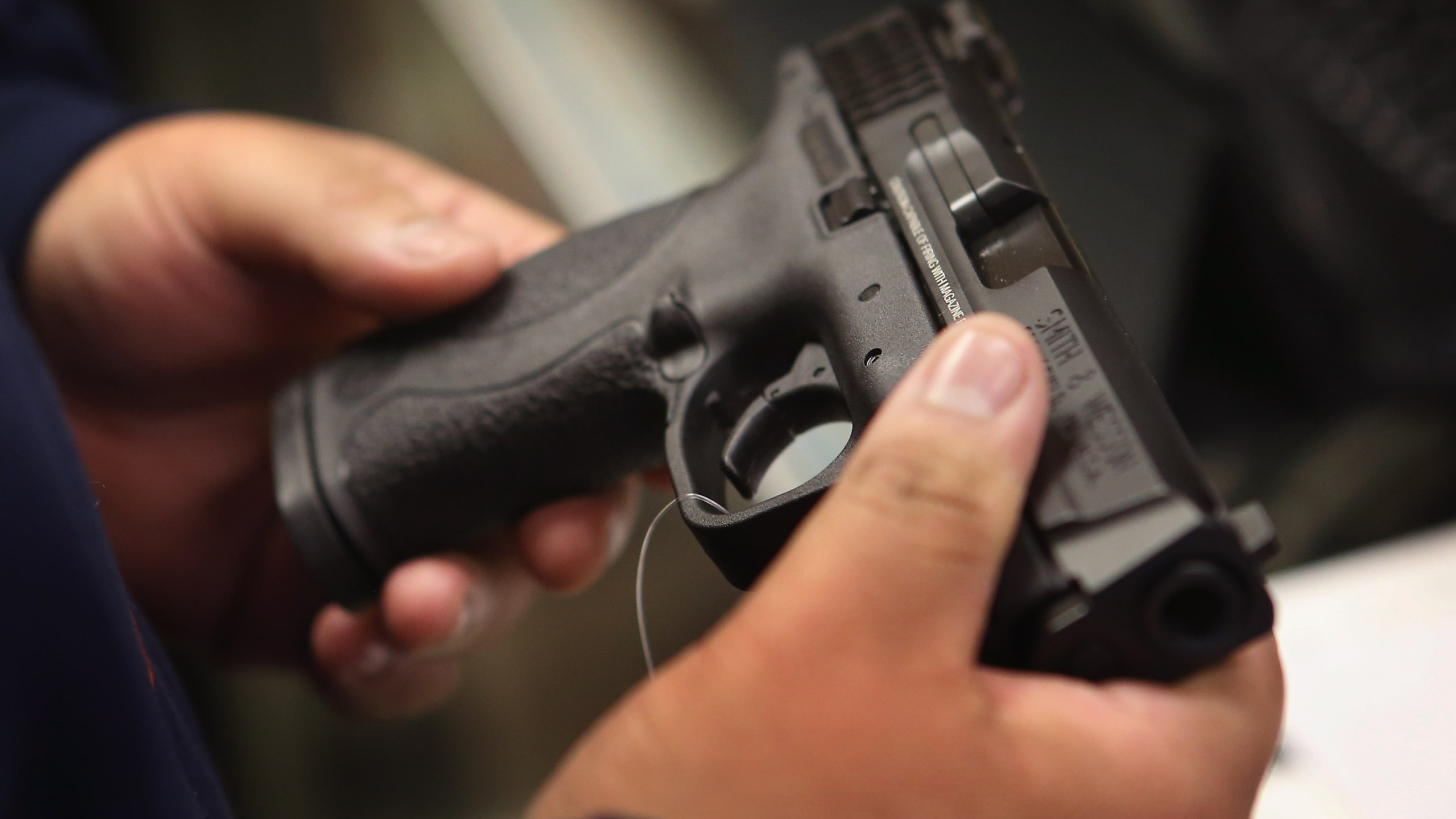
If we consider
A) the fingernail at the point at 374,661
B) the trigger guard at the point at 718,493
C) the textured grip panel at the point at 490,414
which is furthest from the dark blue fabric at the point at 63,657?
the fingernail at the point at 374,661

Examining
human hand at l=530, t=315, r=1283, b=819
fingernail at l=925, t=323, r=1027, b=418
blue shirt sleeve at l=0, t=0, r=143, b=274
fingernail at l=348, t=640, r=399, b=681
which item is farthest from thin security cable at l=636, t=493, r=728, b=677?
blue shirt sleeve at l=0, t=0, r=143, b=274

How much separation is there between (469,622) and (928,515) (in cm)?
64

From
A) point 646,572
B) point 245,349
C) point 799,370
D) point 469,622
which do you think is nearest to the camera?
point 799,370

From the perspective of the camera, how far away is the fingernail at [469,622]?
91 centimetres

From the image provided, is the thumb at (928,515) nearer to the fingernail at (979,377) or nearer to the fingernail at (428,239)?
the fingernail at (979,377)

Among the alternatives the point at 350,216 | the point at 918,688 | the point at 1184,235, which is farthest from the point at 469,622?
the point at 1184,235

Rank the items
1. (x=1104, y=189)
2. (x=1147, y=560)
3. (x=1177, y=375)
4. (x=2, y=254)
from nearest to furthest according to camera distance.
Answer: (x=1147, y=560) → (x=2, y=254) → (x=1104, y=189) → (x=1177, y=375)

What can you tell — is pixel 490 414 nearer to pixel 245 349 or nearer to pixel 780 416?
pixel 780 416

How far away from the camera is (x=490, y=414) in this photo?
0.74 m

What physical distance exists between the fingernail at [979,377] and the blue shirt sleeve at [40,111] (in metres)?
0.93

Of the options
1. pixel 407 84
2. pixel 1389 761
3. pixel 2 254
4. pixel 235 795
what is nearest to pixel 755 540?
pixel 1389 761

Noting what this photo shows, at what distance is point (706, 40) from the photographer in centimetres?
152

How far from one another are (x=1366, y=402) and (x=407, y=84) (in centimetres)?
170

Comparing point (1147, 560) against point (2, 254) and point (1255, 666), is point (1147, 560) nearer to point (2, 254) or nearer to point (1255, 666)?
point (1255, 666)
